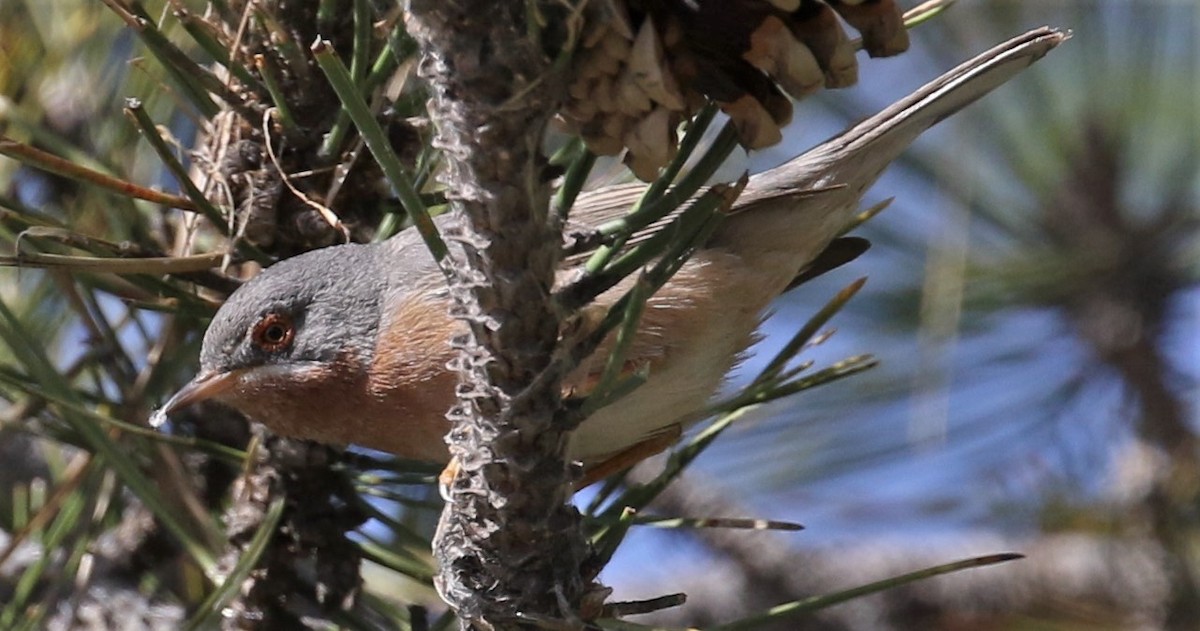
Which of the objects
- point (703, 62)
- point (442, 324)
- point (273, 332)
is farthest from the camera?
point (273, 332)

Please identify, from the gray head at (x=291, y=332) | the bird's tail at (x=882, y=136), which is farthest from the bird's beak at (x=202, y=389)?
the bird's tail at (x=882, y=136)

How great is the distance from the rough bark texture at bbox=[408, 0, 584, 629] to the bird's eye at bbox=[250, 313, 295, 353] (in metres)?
0.86

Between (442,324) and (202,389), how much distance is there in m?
0.49

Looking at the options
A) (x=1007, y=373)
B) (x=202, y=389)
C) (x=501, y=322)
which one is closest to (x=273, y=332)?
(x=202, y=389)

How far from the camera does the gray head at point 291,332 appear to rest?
2646mm

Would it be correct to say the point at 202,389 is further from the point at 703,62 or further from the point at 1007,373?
the point at 1007,373

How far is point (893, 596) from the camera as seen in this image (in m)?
4.33

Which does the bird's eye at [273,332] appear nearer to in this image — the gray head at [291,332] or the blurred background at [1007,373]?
the gray head at [291,332]

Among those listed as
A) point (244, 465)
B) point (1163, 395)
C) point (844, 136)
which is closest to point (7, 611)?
point (244, 465)

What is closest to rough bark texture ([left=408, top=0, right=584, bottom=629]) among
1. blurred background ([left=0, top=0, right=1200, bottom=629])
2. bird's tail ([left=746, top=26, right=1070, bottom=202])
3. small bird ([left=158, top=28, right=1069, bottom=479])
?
small bird ([left=158, top=28, right=1069, bottom=479])

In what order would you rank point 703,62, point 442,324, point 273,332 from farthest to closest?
point 273,332 → point 442,324 → point 703,62

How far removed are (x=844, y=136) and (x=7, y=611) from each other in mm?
1963

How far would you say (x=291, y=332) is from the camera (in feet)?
9.65

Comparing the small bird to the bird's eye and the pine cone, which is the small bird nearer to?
the bird's eye
